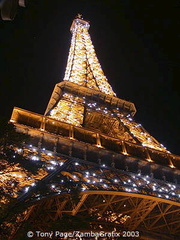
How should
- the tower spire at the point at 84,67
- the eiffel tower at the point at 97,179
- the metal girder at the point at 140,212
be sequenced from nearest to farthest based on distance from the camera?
the eiffel tower at the point at 97,179 < the metal girder at the point at 140,212 < the tower spire at the point at 84,67

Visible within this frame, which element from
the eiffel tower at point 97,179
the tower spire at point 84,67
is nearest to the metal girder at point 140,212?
the eiffel tower at point 97,179

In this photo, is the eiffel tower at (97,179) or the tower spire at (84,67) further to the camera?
the tower spire at (84,67)

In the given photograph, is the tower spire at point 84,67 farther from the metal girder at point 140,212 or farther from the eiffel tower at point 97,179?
the metal girder at point 140,212

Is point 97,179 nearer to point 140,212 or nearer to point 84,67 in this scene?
point 140,212

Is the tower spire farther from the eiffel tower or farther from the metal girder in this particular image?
the metal girder

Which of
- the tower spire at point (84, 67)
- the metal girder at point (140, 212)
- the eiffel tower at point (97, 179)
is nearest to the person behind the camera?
the eiffel tower at point (97, 179)

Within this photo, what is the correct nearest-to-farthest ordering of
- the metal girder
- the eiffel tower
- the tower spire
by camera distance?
the eiffel tower → the metal girder → the tower spire

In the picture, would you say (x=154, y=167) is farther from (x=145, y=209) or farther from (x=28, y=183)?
(x=28, y=183)

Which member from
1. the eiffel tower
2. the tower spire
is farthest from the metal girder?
the tower spire

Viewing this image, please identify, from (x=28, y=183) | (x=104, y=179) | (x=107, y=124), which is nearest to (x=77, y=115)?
(x=107, y=124)

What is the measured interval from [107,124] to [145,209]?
36.0ft

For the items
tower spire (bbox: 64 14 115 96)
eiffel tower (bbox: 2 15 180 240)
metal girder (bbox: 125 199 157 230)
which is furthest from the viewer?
tower spire (bbox: 64 14 115 96)

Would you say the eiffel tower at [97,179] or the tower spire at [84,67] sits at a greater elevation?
the tower spire at [84,67]

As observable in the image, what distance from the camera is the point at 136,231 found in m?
13.7
